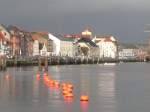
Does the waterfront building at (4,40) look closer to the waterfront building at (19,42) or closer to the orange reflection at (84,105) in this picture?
the waterfront building at (19,42)

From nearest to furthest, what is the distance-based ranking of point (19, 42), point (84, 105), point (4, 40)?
point (84, 105), point (4, 40), point (19, 42)

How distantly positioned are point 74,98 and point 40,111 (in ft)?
22.9

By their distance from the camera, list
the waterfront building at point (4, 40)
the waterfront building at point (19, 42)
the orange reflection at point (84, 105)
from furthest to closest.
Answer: the waterfront building at point (19, 42) < the waterfront building at point (4, 40) < the orange reflection at point (84, 105)

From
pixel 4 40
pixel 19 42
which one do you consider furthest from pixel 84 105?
pixel 19 42

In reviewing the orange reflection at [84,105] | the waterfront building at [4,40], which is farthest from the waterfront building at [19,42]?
the orange reflection at [84,105]

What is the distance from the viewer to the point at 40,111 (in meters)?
27.5

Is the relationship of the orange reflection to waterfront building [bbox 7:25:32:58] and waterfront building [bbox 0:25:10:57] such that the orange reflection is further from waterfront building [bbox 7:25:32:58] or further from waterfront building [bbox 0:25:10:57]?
waterfront building [bbox 7:25:32:58]

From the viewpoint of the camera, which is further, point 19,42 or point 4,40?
point 19,42

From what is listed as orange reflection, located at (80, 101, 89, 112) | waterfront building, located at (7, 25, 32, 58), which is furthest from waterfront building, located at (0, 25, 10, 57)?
orange reflection, located at (80, 101, 89, 112)

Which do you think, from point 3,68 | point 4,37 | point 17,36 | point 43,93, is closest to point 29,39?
point 17,36

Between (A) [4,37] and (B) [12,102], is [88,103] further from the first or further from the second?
(A) [4,37]

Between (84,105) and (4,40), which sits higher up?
(4,40)

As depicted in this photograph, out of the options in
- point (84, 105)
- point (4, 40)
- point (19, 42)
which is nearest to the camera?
point (84, 105)

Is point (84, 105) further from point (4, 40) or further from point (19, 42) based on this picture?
point (19, 42)
